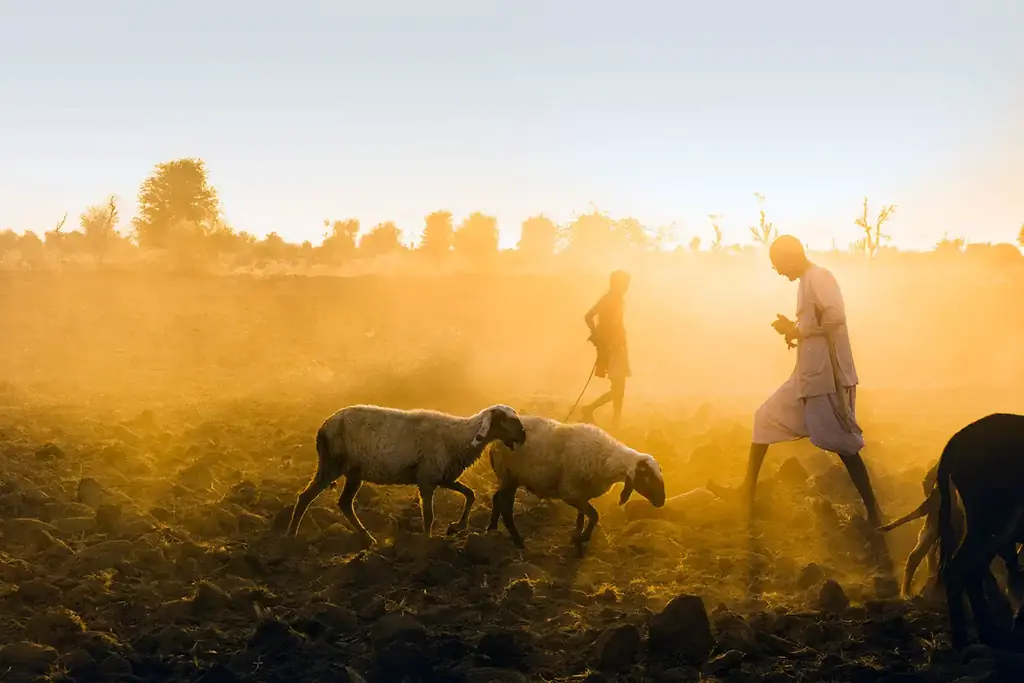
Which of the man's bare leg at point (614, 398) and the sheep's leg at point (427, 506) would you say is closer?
the sheep's leg at point (427, 506)

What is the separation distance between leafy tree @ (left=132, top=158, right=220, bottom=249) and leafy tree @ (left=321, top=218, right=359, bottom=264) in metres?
7.91

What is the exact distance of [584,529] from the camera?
7871mm

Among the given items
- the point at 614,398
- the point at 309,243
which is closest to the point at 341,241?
the point at 309,243

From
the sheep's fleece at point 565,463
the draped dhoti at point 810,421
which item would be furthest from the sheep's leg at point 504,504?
the draped dhoti at point 810,421

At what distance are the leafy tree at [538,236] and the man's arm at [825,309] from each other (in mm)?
53182

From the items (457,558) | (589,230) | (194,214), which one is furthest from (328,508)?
(589,230)

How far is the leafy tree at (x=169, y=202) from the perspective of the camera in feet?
168

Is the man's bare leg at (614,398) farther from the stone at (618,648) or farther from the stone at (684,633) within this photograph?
the stone at (618,648)

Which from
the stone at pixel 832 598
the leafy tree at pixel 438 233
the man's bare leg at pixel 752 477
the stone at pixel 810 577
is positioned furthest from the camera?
the leafy tree at pixel 438 233

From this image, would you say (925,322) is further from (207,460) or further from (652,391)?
(207,460)

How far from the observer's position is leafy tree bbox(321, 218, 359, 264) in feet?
189

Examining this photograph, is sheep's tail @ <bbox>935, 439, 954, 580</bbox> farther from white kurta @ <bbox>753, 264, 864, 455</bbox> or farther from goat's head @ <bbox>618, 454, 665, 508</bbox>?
goat's head @ <bbox>618, 454, 665, 508</bbox>

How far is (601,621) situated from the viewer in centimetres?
593

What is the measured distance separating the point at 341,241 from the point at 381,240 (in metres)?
4.43
